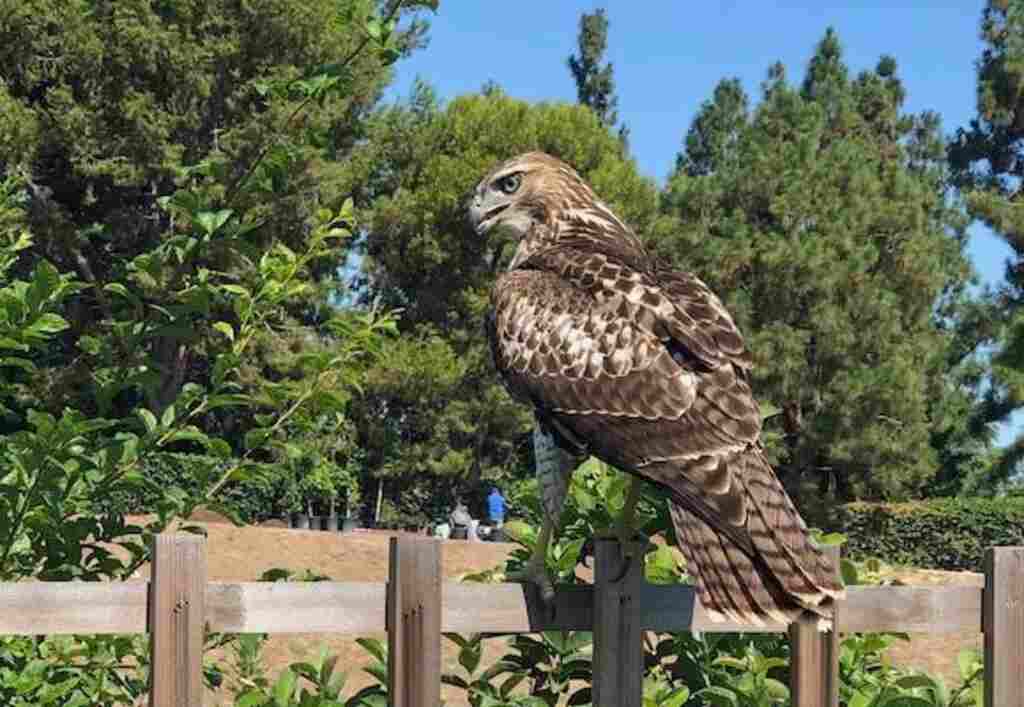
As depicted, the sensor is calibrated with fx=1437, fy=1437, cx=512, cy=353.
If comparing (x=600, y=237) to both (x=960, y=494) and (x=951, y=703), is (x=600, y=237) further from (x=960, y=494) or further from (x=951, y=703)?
(x=960, y=494)

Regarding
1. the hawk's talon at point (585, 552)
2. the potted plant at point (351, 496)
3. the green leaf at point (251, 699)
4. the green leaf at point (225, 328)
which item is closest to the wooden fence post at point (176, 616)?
the green leaf at point (251, 699)

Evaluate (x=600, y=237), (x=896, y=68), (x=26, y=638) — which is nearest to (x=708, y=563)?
(x=600, y=237)

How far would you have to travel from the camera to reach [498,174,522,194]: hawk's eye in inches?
174

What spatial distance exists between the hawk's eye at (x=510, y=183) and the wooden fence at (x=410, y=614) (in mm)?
1486

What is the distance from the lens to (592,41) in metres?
48.2

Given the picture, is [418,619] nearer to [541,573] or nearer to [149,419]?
[541,573]

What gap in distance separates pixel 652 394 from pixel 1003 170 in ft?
116

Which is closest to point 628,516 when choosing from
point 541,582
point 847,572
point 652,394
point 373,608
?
point 652,394

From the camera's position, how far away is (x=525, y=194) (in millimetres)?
4371

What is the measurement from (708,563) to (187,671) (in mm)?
1117

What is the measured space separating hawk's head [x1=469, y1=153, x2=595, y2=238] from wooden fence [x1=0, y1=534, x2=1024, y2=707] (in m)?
1.36

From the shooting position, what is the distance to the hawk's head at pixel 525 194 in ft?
14.2

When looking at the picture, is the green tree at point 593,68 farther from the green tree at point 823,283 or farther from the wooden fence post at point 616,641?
the wooden fence post at point 616,641

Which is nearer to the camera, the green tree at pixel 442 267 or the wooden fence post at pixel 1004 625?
the wooden fence post at pixel 1004 625
